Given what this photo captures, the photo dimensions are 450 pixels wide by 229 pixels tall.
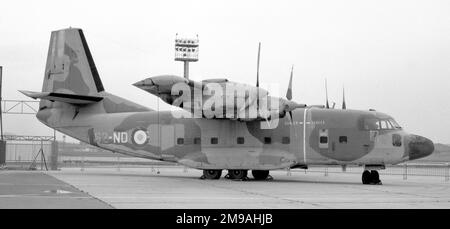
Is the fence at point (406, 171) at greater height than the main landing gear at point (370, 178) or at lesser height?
lesser

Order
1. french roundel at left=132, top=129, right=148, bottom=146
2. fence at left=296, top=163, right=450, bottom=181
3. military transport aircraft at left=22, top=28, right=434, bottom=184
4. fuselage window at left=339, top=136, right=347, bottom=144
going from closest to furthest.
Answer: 1. military transport aircraft at left=22, top=28, right=434, bottom=184
2. fuselage window at left=339, top=136, right=347, bottom=144
3. french roundel at left=132, top=129, right=148, bottom=146
4. fence at left=296, top=163, right=450, bottom=181

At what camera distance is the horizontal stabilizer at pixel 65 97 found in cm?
2577

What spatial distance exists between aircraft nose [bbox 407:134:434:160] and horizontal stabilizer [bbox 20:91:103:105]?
50.1 ft

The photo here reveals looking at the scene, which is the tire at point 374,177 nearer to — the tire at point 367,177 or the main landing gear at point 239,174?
the tire at point 367,177

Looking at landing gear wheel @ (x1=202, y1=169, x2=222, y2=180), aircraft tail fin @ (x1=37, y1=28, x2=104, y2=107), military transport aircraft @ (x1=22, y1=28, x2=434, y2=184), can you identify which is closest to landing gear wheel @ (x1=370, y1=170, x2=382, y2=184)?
military transport aircraft @ (x1=22, y1=28, x2=434, y2=184)

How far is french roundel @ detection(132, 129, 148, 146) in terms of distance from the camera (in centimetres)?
2677

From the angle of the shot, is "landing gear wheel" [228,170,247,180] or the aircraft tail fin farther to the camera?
the aircraft tail fin

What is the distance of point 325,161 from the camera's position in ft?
77.9

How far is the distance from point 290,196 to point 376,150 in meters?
8.41

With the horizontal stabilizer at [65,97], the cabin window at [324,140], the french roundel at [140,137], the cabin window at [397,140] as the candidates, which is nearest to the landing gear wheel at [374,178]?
the cabin window at [397,140]

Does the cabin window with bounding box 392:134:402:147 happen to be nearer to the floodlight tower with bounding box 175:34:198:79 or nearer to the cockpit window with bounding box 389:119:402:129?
the cockpit window with bounding box 389:119:402:129

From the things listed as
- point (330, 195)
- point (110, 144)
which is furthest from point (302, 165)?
point (110, 144)

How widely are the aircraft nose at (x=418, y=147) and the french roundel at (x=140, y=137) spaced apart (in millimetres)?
12257
